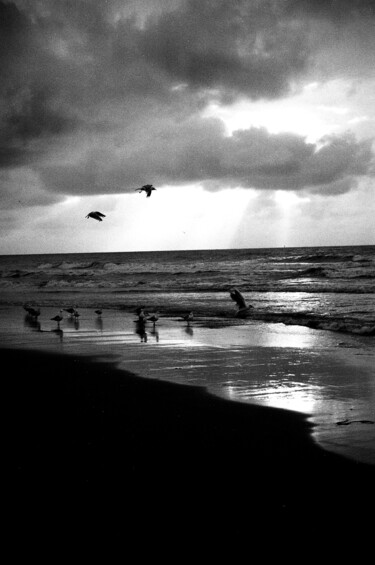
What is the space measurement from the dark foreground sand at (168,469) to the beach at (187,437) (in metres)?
0.01

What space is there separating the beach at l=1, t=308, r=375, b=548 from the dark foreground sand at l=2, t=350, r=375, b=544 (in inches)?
0.6

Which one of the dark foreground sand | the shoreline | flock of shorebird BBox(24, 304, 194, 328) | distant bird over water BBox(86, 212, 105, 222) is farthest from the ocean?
distant bird over water BBox(86, 212, 105, 222)

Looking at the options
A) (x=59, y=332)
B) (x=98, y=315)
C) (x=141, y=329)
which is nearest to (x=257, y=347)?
(x=141, y=329)

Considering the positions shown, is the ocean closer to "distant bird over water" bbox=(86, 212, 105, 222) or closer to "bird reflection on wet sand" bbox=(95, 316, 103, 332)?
"bird reflection on wet sand" bbox=(95, 316, 103, 332)

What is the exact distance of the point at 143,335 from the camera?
1431 cm

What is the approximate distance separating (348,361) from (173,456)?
5.88 m

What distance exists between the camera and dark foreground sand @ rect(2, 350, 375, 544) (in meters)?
3.91

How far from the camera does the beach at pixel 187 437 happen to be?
13.5 ft

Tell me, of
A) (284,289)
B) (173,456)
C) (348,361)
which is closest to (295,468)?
(173,456)

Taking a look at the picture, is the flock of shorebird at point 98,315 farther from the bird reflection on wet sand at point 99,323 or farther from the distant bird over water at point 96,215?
the distant bird over water at point 96,215

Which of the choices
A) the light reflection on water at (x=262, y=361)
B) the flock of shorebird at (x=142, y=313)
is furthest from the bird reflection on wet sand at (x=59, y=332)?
the flock of shorebird at (x=142, y=313)

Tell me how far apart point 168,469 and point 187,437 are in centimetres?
90

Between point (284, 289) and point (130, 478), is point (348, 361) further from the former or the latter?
point (284, 289)

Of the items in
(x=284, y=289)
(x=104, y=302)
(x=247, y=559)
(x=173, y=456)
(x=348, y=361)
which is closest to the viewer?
(x=247, y=559)
